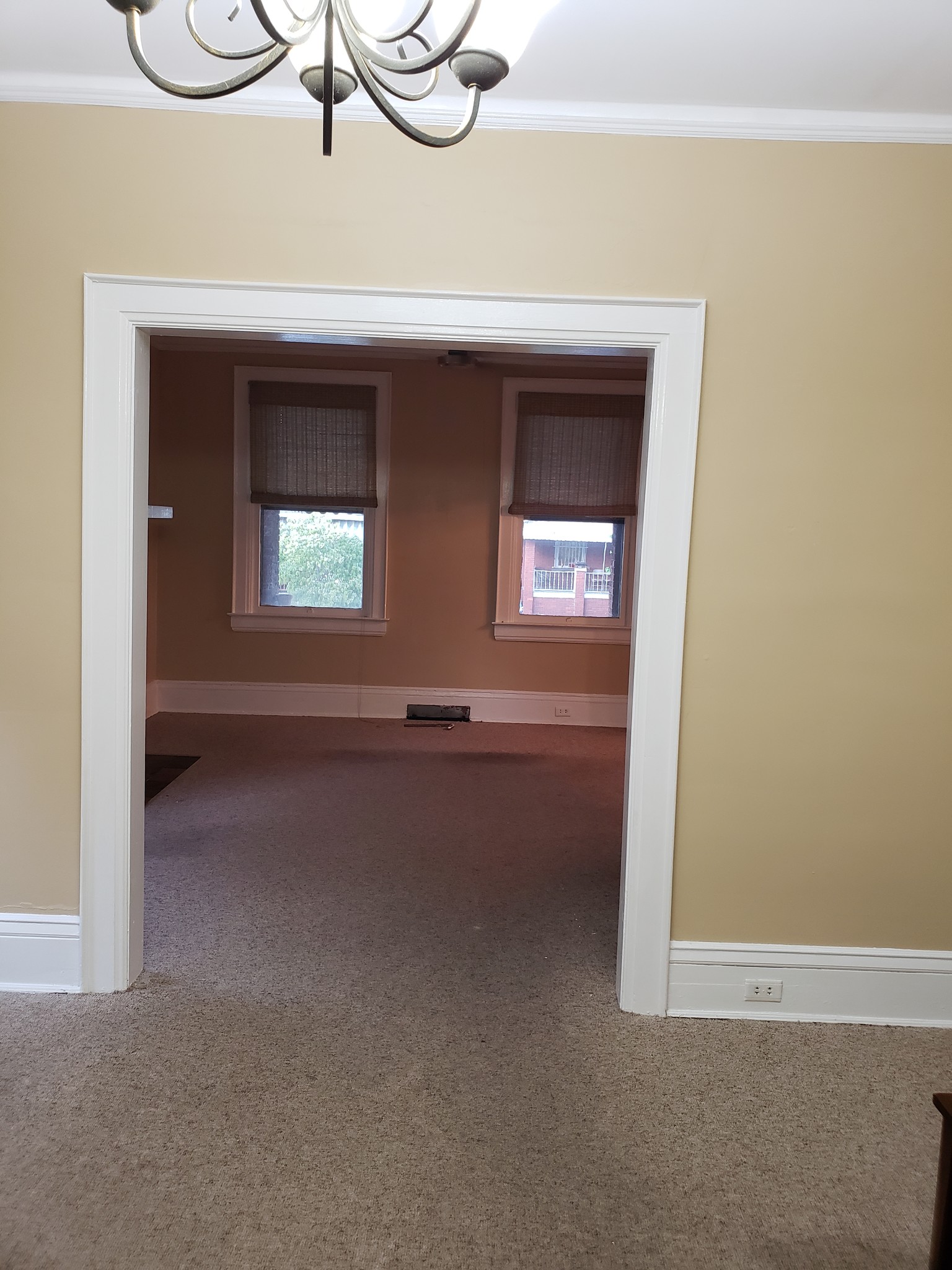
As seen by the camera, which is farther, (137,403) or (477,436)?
(477,436)

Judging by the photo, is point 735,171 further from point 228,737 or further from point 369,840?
point 228,737

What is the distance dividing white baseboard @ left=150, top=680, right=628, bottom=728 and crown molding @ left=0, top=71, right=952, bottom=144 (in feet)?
14.7

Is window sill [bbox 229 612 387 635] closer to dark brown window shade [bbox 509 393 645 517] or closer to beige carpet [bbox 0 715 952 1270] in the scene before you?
dark brown window shade [bbox 509 393 645 517]

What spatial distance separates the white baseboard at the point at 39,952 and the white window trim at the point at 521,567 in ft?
13.7

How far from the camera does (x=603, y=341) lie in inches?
98.7

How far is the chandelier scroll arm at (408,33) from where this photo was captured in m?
1.13

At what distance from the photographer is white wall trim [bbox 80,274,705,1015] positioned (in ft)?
8.15

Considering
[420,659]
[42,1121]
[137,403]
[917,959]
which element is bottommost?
[42,1121]

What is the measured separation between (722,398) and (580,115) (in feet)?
2.83

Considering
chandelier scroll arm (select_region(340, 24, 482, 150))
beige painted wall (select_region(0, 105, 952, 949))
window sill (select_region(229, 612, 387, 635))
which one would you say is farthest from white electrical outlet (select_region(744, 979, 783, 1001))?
window sill (select_region(229, 612, 387, 635))

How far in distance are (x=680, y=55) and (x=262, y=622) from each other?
4.89 m

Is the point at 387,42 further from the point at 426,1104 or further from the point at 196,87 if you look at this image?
the point at 426,1104

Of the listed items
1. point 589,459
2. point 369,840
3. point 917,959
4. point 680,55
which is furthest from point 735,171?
point 589,459

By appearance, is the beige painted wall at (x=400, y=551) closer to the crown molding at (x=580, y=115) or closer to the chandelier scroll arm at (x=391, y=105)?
the crown molding at (x=580, y=115)
